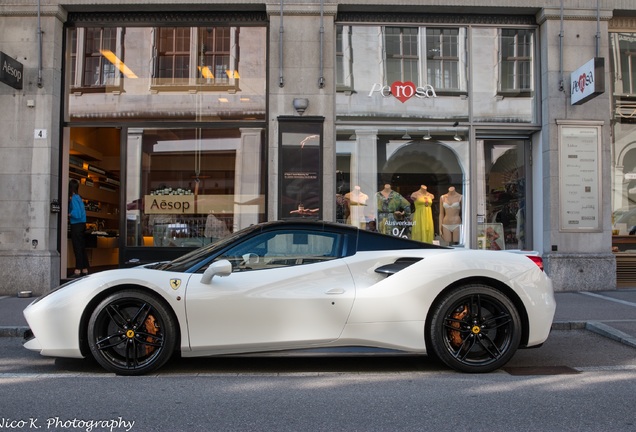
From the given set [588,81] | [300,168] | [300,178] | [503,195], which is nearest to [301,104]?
[300,168]

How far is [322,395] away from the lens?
427cm

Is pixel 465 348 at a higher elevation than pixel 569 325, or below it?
higher

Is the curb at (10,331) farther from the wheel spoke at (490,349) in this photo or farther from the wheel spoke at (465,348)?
the wheel spoke at (490,349)

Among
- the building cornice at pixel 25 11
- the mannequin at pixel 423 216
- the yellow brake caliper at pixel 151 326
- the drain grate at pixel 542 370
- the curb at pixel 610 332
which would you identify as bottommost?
the drain grate at pixel 542 370

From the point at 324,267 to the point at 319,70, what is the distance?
6372mm

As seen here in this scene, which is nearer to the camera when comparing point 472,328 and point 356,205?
point 472,328

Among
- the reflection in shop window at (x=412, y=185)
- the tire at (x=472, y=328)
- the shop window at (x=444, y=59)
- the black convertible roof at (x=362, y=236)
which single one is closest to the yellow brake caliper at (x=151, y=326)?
the black convertible roof at (x=362, y=236)

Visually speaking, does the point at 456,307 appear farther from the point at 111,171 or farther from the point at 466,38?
the point at 111,171

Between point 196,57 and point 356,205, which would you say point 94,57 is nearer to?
point 196,57

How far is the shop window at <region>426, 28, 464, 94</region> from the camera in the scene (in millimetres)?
11023

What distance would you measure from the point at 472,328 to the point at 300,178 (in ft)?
19.6

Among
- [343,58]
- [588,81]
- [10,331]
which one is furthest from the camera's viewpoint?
[343,58]

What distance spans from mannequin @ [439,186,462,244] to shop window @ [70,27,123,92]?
6889 millimetres

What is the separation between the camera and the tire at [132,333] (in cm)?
469
